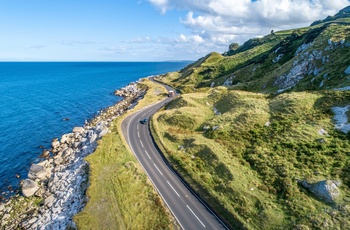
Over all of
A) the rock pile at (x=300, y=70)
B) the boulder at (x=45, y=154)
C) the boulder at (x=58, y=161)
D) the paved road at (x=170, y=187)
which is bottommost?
the boulder at (x=45, y=154)

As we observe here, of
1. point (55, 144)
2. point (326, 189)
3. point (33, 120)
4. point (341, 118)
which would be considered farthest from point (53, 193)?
point (33, 120)

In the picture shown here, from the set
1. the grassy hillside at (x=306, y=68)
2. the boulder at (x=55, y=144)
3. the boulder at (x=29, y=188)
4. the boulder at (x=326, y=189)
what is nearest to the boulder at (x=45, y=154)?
the boulder at (x=55, y=144)

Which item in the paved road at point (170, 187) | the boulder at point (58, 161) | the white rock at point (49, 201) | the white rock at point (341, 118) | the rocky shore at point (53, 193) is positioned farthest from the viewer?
the boulder at point (58, 161)

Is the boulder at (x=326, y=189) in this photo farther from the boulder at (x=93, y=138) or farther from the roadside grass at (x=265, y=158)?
the boulder at (x=93, y=138)

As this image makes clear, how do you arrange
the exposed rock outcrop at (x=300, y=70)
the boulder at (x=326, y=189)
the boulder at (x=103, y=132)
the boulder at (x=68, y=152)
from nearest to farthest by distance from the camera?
the boulder at (x=326, y=189)
the boulder at (x=103, y=132)
the boulder at (x=68, y=152)
the exposed rock outcrop at (x=300, y=70)

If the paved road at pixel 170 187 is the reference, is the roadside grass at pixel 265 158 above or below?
above

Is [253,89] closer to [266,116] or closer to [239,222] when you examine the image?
[266,116]

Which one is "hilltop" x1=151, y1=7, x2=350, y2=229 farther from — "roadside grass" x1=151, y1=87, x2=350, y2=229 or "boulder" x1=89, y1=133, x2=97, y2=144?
"boulder" x1=89, y1=133, x2=97, y2=144

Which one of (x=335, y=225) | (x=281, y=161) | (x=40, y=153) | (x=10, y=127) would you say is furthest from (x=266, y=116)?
(x=10, y=127)
